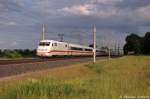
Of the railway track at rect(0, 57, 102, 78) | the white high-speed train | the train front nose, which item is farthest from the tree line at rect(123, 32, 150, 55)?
the railway track at rect(0, 57, 102, 78)

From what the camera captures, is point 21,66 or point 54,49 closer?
point 21,66

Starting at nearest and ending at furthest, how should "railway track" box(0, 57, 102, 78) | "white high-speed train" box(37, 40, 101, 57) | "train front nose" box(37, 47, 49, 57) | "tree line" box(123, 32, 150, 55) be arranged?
"railway track" box(0, 57, 102, 78) < "train front nose" box(37, 47, 49, 57) < "white high-speed train" box(37, 40, 101, 57) < "tree line" box(123, 32, 150, 55)

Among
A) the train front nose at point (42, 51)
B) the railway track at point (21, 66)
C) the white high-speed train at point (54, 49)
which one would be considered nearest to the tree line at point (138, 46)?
the white high-speed train at point (54, 49)

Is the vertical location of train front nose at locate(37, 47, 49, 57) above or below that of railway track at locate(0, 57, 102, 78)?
above

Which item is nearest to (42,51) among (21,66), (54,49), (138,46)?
(54,49)

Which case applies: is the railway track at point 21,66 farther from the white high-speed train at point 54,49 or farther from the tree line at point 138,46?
the tree line at point 138,46

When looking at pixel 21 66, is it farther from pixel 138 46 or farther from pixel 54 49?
pixel 138 46

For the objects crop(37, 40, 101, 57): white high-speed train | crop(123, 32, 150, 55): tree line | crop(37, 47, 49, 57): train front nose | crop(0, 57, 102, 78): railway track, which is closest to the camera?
crop(0, 57, 102, 78): railway track

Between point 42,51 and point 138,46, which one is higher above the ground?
point 138,46

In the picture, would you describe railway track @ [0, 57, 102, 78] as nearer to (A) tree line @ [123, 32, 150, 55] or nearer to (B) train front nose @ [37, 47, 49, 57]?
(B) train front nose @ [37, 47, 49, 57]

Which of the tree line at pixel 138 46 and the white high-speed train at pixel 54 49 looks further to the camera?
the tree line at pixel 138 46

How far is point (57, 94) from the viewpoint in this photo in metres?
13.6

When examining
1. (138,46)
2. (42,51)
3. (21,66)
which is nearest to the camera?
(21,66)

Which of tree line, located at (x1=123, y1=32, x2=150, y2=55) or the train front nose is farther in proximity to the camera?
tree line, located at (x1=123, y1=32, x2=150, y2=55)
